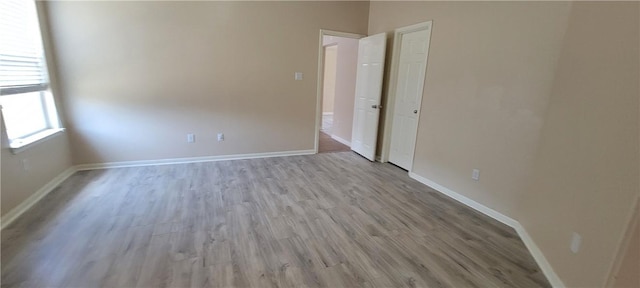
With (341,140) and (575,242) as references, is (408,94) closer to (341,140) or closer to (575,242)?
(341,140)

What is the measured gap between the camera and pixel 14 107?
2.71m

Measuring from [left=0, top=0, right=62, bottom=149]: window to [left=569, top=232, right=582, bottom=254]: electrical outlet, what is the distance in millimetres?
4346

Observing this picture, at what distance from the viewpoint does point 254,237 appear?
2.23 meters

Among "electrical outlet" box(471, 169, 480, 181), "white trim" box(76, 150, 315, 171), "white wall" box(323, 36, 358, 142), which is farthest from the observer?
"white wall" box(323, 36, 358, 142)

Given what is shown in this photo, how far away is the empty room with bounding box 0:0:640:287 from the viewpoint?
5.72ft

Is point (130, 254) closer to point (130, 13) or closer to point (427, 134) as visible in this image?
point (130, 13)

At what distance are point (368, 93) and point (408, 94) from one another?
756 mm

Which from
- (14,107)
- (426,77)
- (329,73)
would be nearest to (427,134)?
(426,77)

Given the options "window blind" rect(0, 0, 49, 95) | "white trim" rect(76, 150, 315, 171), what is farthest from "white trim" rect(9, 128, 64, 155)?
"white trim" rect(76, 150, 315, 171)

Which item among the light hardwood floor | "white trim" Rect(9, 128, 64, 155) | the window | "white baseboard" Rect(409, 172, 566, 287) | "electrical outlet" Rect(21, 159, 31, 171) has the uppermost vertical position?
the window

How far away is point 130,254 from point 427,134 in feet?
10.5

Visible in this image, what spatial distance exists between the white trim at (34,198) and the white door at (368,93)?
396cm

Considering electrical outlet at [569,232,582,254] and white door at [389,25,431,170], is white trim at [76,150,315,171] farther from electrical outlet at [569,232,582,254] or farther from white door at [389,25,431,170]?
electrical outlet at [569,232,582,254]

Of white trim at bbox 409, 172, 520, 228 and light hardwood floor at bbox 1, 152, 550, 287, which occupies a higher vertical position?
white trim at bbox 409, 172, 520, 228
